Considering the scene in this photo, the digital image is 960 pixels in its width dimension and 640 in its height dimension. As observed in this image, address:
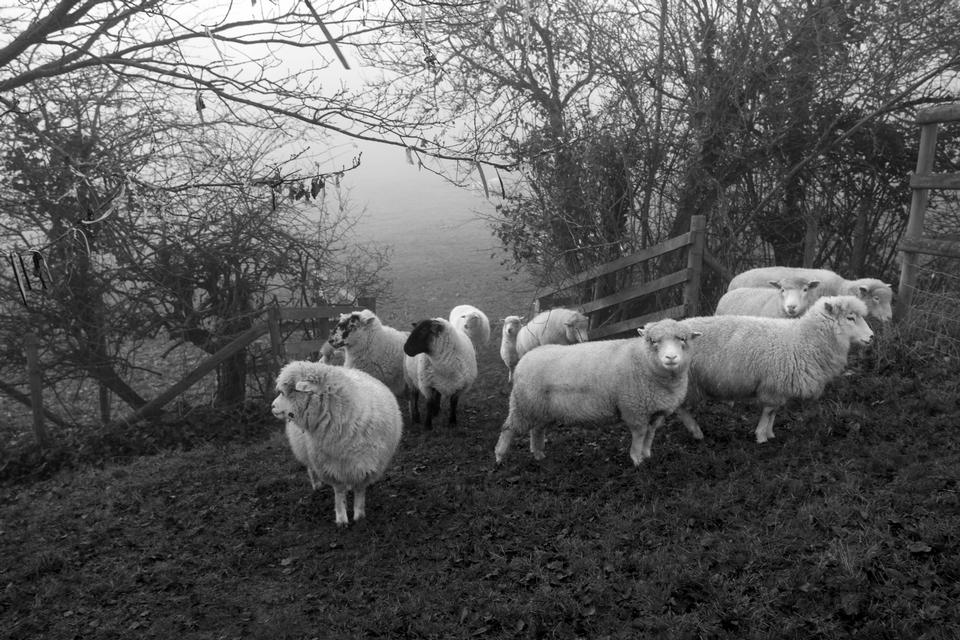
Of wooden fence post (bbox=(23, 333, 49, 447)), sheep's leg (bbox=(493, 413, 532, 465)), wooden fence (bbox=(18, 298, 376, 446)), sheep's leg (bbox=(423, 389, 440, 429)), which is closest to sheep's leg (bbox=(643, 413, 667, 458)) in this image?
sheep's leg (bbox=(493, 413, 532, 465))

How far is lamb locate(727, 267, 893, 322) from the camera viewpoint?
25.3ft

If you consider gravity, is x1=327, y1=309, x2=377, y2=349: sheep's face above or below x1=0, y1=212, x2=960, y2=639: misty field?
above

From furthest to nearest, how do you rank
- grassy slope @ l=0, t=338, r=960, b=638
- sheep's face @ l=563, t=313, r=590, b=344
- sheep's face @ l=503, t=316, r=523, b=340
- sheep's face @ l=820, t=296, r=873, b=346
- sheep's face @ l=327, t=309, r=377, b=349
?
sheep's face @ l=503, t=316, r=523, b=340
sheep's face @ l=563, t=313, r=590, b=344
sheep's face @ l=327, t=309, r=377, b=349
sheep's face @ l=820, t=296, r=873, b=346
grassy slope @ l=0, t=338, r=960, b=638

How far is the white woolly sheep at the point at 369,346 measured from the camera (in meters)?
8.80

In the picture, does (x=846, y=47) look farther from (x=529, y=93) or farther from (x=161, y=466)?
(x=161, y=466)

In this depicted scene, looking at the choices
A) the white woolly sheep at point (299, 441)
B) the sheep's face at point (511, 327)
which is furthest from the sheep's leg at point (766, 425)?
the sheep's face at point (511, 327)

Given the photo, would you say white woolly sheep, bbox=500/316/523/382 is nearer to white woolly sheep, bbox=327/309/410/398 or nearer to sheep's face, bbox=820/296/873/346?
white woolly sheep, bbox=327/309/410/398

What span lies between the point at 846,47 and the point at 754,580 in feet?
28.4

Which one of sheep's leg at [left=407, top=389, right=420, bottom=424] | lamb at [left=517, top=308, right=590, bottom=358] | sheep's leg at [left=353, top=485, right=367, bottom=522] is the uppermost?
lamb at [left=517, top=308, right=590, bottom=358]

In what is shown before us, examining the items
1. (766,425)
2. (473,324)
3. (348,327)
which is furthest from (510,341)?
(766,425)

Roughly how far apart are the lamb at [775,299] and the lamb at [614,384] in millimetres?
2265

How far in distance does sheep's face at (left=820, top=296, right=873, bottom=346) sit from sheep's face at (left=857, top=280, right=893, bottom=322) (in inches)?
56.8

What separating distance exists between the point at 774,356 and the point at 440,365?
146 inches

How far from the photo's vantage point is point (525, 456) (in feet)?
22.4
